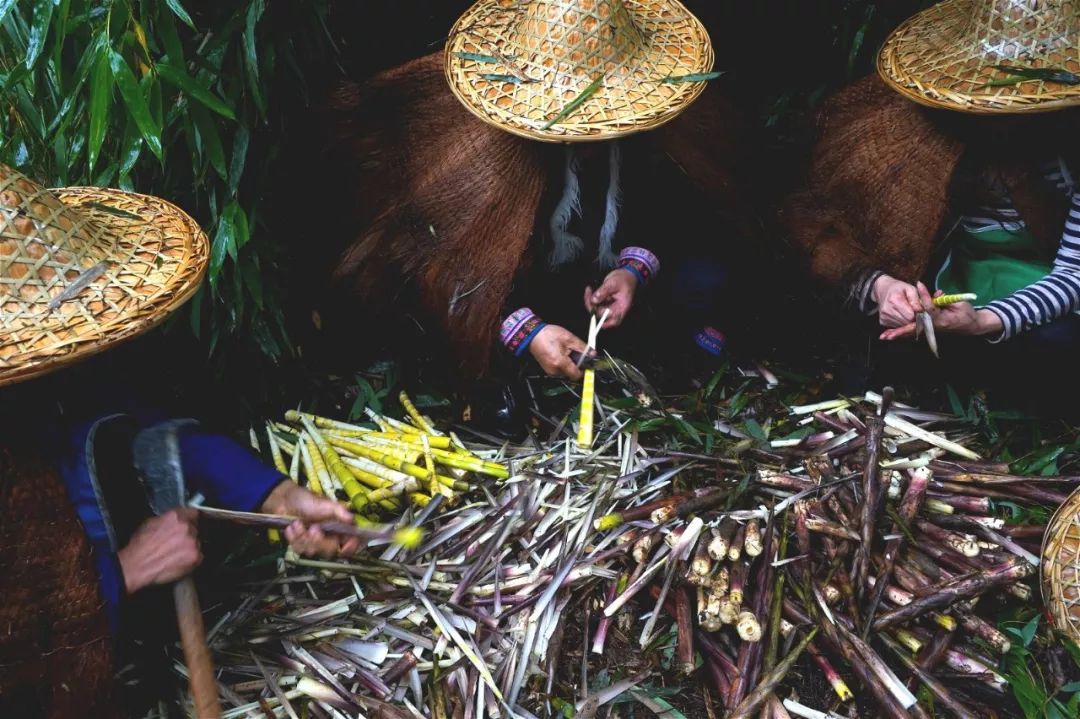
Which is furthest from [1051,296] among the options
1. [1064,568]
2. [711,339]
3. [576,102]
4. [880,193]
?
[576,102]

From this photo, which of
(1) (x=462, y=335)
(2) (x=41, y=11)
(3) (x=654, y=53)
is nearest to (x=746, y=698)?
(1) (x=462, y=335)

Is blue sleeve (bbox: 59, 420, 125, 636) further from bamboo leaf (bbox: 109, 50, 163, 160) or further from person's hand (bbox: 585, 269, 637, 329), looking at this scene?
person's hand (bbox: 585, 269, 637, 329)

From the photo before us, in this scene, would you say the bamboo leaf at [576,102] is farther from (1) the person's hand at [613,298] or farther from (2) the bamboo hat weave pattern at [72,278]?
(2) the bamboo hat weave pattern at [72,278]

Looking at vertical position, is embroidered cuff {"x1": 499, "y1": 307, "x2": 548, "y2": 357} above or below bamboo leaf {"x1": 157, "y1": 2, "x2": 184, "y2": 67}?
below

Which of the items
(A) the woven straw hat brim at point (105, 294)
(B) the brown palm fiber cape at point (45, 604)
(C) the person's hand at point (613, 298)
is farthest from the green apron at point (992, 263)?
(B) the brown palm fiber cape at point (45, 604)

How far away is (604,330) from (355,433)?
35.9 inches

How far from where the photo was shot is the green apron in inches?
103

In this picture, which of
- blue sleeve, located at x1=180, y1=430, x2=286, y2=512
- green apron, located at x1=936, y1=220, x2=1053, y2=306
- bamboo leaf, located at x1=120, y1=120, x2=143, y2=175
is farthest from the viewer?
green apron, located at x1=936, y1=220, x2=1053, y2=306

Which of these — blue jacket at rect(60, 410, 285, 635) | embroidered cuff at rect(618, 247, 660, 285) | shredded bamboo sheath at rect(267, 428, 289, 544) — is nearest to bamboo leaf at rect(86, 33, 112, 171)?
blue jacket at rect(60, 410, 285, 635)

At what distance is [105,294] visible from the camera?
159 cm

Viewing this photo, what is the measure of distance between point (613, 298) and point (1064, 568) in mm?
1420

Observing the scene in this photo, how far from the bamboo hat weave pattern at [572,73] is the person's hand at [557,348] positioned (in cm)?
64

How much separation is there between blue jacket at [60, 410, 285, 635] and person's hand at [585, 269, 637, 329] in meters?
1.16

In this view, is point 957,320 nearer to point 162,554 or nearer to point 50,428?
point 162,554
